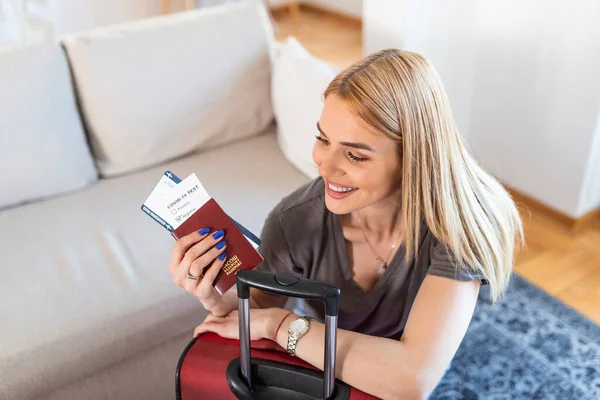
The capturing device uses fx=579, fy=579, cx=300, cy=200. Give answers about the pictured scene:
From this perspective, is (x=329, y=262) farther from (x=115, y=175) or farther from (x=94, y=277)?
(x=115, y=175)

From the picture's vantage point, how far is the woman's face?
927 mm

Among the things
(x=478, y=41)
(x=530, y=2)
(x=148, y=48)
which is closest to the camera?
(x=148, y=48)

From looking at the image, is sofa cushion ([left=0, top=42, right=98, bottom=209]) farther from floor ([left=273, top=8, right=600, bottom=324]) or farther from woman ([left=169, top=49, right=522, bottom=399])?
floor ([left=273, top=8, right=600, bottom=324])

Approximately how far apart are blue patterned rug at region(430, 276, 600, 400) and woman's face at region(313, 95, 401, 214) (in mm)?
847

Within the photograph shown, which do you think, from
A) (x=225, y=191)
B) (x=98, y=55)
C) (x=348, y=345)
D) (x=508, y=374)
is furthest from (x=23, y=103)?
(x=508, y=374)

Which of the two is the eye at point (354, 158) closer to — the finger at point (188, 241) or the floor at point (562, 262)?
the finger at point (188, 241)

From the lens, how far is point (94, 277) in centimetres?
141

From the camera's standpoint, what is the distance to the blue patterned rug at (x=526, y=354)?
1581mm

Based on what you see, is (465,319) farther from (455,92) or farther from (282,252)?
(455,92)

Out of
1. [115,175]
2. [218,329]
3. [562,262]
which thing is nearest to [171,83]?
[115,175]

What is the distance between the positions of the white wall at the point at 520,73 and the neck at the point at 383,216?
2.96 feet

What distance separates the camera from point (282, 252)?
1.12m

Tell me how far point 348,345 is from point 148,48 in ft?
4.10

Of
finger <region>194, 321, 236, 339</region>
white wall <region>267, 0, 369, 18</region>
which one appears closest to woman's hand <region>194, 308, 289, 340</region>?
finger <region>194, 321, 236, 339</region>
